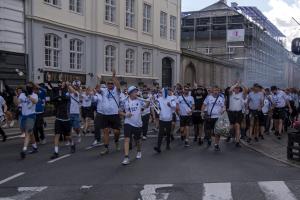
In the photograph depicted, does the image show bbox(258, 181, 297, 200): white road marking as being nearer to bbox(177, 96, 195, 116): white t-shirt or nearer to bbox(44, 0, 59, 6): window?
bbox(177, 96, 195, 116): white t-shirt

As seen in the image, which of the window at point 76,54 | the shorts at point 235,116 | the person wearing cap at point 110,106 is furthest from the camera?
the window at point 76,54

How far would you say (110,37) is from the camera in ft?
111

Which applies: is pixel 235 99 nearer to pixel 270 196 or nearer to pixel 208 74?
pixel 270 196

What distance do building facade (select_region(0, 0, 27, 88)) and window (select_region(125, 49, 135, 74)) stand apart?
38.8ft

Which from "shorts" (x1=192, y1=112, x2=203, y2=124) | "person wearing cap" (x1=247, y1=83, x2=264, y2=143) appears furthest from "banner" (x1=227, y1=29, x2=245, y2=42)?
"shorts" (x1=192, y1=112, x2=203, y2=124)

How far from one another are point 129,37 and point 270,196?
29.5 meters

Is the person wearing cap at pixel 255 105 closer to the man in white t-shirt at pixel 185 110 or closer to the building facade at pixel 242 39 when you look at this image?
the man in white t-shirt at pixel 185 110

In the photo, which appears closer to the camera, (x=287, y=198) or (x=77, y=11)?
(x=287, y=198)

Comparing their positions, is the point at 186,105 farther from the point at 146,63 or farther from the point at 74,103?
the point at 146,63

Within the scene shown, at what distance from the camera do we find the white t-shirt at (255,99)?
52.7ft

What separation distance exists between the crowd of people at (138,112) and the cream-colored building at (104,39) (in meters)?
9.60

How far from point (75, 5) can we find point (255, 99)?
17.4 meters

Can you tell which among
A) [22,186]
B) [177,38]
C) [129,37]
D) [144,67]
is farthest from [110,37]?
[22,186]

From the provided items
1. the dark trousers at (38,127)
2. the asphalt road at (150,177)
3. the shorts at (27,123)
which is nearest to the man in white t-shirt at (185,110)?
the asphalt road at (150,177)
